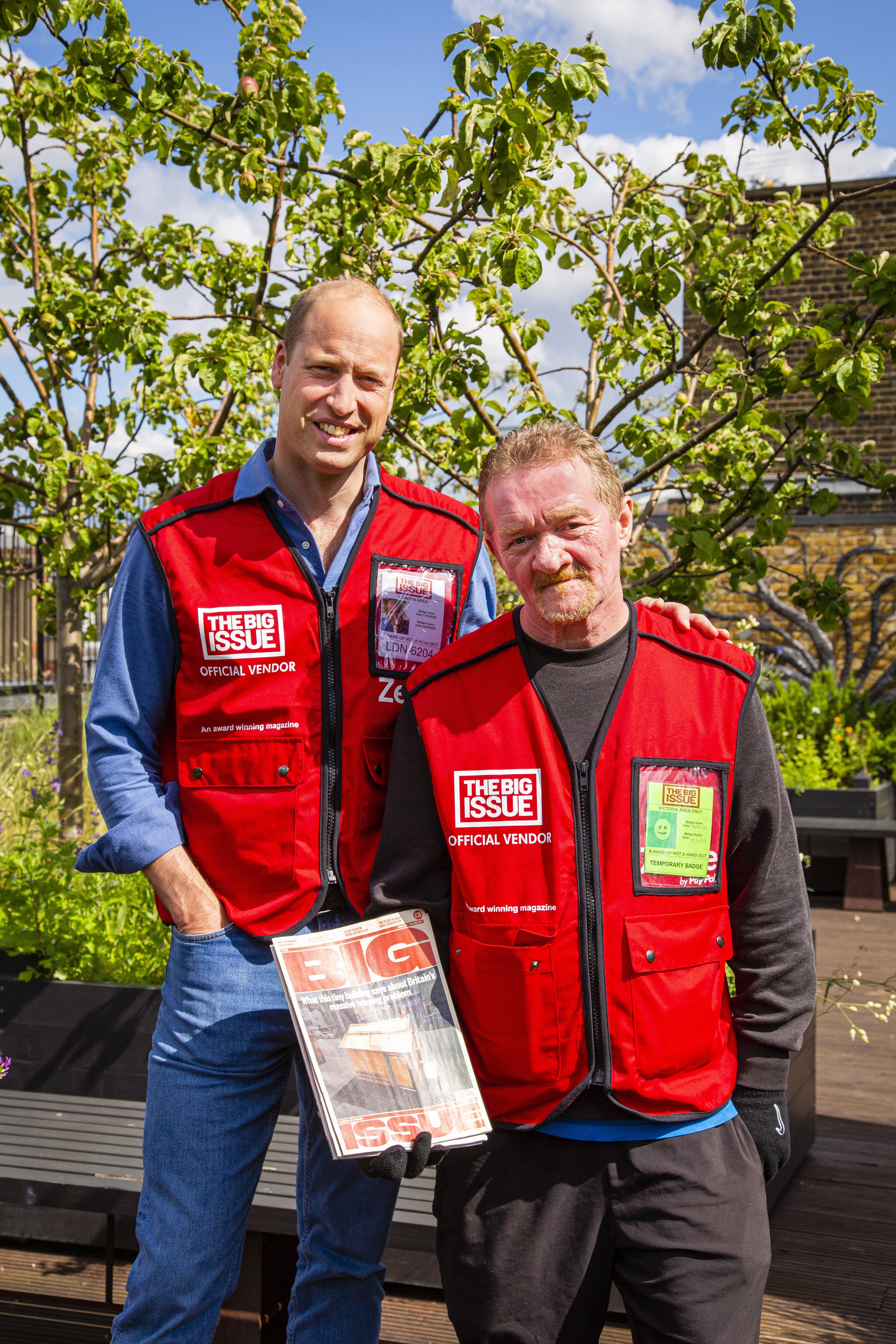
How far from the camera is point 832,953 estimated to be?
21.6 feet

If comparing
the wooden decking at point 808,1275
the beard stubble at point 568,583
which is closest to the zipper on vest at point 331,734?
the beard stubble at point 568,583

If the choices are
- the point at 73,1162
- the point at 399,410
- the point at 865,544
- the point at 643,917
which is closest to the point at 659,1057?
the point at 643,917

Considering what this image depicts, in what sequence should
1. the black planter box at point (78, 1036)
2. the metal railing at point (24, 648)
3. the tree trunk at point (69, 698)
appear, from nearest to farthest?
the black planter box at point (78, 1036), the tree trunk at point (69, 698), the metal railing at point (24, 648)

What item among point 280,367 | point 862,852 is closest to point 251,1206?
point 280,367

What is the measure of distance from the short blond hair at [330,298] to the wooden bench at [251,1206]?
70.7 inches

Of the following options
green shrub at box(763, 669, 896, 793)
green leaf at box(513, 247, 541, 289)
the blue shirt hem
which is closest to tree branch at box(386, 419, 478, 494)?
green leaf at box(513, 247, 541, 289)

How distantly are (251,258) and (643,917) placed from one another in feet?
11.2

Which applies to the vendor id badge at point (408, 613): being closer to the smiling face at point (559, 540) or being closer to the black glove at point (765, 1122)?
the smiling face at point (559, 540)

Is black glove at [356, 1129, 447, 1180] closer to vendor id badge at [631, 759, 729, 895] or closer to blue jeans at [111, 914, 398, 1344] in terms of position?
blue jeans at [111, 914, 398, 1344]

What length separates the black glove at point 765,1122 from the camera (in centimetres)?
179

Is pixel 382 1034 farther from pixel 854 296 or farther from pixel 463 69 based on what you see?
pixel 854 296

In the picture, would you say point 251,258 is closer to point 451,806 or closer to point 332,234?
point 332,234

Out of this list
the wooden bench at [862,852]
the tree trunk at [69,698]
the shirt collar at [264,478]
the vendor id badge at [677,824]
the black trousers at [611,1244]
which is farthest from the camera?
the wooden bench at [862,852]

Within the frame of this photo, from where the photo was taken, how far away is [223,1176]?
1969mm
